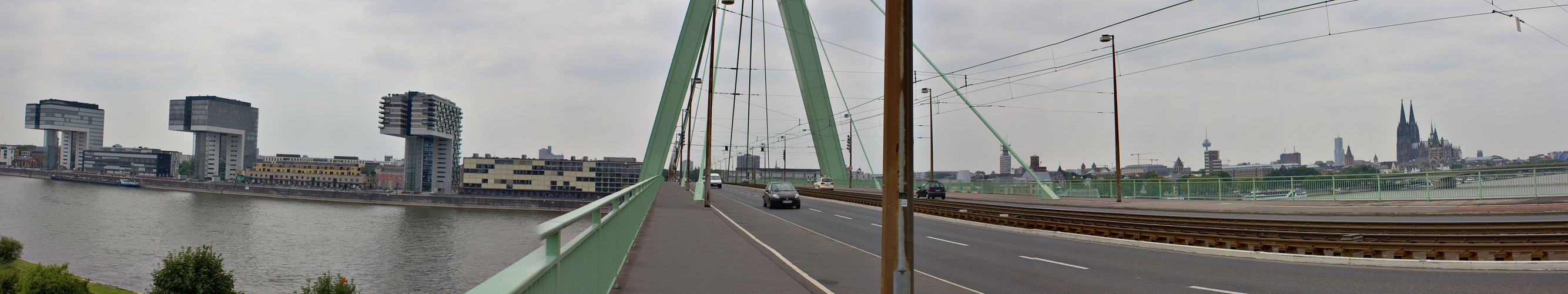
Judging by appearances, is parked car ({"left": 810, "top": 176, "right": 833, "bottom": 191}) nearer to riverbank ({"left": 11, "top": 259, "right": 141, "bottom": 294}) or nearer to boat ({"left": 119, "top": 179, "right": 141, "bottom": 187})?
riverbank ({"left": 11, "top": 259, "right": 141, "bottom": 294})

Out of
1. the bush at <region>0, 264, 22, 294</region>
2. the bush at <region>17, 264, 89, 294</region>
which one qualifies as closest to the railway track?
the bush at <region>17, 264, 89, 294</region>

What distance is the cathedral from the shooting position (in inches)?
3388

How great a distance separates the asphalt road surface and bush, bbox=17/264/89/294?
196 feet

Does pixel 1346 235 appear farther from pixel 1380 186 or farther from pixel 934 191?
pixel 934 191

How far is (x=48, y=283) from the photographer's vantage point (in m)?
45.4

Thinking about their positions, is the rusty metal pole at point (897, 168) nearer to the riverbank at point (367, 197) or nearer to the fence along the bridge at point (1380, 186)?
the fence along the bridge at point (1380, 186)

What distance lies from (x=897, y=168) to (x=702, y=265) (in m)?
5.29

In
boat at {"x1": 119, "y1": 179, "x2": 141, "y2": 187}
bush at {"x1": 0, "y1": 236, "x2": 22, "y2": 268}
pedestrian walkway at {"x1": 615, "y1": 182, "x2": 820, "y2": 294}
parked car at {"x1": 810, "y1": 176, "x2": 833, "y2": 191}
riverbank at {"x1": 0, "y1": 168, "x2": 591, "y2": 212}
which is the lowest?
bush at {"x1": 0, "y1": 236, "x2": 22, "y2": 268}

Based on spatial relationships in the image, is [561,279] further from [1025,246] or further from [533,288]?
[1025,246]

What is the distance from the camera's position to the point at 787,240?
46.6 ft

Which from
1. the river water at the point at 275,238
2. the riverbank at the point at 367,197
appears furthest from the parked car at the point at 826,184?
the riverbank at the point at 367,197

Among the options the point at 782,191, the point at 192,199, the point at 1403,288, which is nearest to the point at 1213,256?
the point at 1403,288

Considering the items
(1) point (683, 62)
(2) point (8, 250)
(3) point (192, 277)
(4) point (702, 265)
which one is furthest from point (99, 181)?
(4) point (702, 265)

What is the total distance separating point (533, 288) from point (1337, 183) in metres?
31.3
